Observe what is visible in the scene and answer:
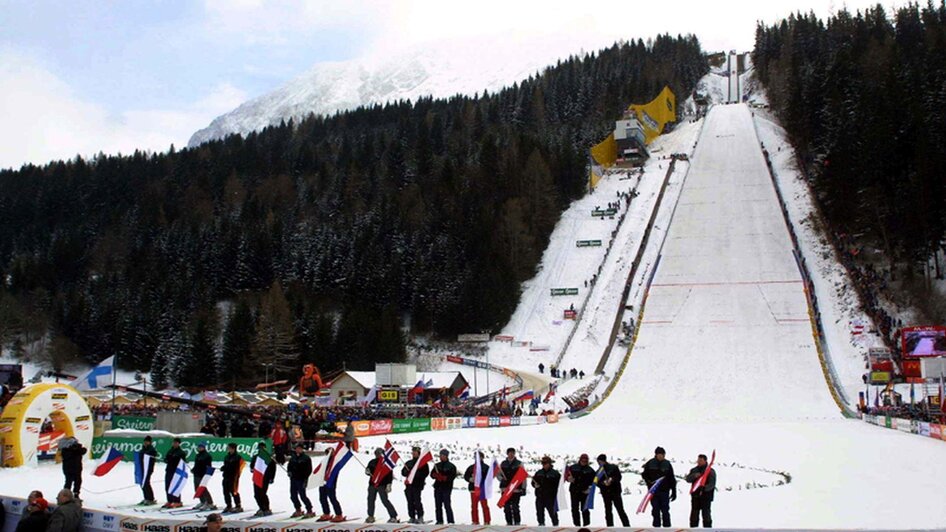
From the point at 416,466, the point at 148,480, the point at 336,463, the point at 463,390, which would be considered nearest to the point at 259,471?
the point at 336,463

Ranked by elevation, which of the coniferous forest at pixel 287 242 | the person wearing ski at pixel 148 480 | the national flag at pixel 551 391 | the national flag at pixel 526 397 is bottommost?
the national flag at pixel 526 397

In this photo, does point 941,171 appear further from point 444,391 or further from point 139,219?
point 139,219

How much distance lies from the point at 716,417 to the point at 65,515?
27.8 metres

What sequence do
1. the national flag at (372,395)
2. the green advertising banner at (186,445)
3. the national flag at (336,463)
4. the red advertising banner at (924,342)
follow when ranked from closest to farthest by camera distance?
1. the national flag at (336,463)
2. the green advertising banner at (186,445)
3. the red advertising banner at (924,342)
4. the national flag at (372,395)

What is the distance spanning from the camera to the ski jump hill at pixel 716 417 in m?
13.4

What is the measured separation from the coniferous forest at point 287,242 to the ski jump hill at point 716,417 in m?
7.47

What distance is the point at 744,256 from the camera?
57.1 meters

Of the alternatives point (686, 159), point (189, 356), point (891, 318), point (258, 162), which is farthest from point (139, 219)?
point (891, 318)

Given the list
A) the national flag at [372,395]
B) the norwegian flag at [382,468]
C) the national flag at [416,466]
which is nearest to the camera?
the national flag at [416,466]

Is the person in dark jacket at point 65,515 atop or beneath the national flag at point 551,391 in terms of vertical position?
atop

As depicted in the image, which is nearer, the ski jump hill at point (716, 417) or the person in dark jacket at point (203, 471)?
the person in dark jacket at point (203, 471)

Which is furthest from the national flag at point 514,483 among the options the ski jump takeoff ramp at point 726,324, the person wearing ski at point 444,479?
the ski jump takeoff ramp at point 726,324

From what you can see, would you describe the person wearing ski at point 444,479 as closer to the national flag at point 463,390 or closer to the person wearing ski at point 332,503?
the person wearing ski at point 332,503

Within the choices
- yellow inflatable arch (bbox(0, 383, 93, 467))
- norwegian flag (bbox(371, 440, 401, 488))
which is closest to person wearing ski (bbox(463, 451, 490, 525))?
norwegian flag (bbox(371, 440, 401, 488))
